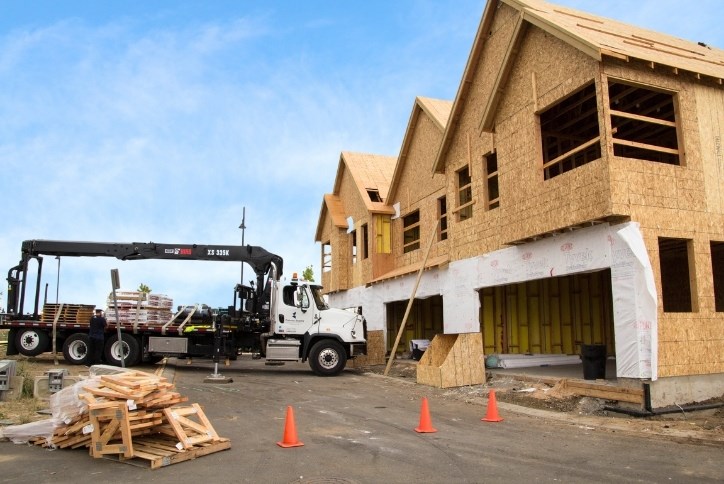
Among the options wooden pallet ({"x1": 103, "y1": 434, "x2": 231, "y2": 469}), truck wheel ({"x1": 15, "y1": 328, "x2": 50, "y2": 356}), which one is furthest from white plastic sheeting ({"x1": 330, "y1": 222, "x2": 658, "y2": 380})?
truck wheel ({"x1": 15, "y1": 328, "x2": 50, "y2": 356})

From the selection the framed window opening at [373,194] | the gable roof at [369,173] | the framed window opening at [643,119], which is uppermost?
the gable roof at [369,173]

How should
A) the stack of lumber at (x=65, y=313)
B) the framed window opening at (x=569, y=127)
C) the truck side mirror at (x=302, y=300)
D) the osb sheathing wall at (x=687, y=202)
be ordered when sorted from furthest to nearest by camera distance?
the stack of lumber at (x=65, y=313), the truck side mirror at (x=302, y=300), the framed window opening at (x=569, y=127), the osb sheathing wall at (x=687, y=202)

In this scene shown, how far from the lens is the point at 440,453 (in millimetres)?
7379

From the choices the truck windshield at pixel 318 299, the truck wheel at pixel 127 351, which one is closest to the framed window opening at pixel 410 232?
the truck windshield at pixel 318 299

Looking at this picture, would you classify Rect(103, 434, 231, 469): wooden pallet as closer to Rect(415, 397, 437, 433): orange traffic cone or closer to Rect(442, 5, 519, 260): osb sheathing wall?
A: Rect(415, 397, 437, 433): orange traffic cone

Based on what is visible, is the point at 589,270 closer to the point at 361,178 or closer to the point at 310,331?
the point at 310,331

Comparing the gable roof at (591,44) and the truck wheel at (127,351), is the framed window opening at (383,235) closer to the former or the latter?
the gable roof at (591,44)

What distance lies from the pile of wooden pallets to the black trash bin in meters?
8.25

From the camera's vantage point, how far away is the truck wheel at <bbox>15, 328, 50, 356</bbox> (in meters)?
18.7

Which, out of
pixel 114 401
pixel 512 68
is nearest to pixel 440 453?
pixel 114 401

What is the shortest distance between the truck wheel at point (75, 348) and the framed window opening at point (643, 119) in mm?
16697

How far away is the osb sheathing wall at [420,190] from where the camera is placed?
68.4ft

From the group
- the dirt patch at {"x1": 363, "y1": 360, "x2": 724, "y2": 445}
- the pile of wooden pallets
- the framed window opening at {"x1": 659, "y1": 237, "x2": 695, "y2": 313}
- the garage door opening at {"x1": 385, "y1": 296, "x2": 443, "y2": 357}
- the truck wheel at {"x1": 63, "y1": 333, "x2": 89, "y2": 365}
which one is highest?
the framed window opening at {"x1": 659, "y1": 237, "x2": 695, "y2": 313}

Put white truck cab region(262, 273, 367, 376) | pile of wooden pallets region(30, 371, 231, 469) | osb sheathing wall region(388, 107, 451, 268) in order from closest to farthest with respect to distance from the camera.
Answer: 1. pile of wooden pallets region(30, 371, 231, 469)
2. white truck cab region(262, 273, 367, 376)
3. osb sheathing wall region(388, 107, 451, 268)
